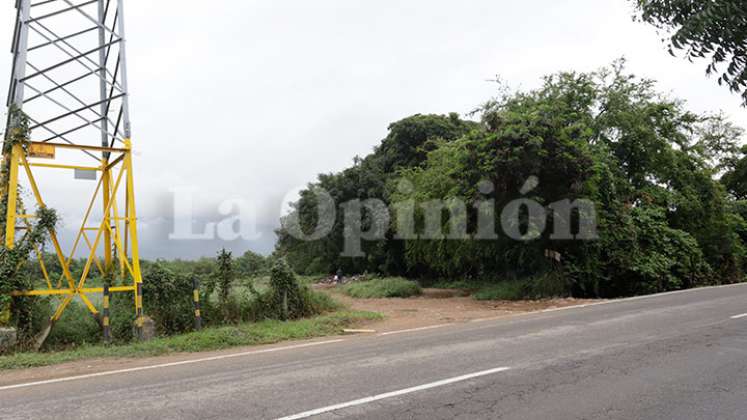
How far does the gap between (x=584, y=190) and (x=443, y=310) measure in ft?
21.9

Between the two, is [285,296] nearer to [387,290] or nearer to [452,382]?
[452,382]

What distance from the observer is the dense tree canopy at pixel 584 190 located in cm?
1727

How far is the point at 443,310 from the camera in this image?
621 inches

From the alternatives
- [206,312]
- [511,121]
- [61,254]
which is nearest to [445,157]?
[511,121]

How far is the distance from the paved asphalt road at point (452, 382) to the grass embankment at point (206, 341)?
166 cm

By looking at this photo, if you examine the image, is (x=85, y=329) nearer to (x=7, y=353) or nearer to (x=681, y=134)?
(x=7, y=353)

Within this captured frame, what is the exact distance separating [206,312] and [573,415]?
9171mm

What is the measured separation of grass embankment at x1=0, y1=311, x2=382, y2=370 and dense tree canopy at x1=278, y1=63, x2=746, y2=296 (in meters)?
7.98

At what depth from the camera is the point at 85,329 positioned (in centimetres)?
1047

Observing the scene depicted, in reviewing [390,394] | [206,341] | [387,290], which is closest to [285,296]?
[206,341]

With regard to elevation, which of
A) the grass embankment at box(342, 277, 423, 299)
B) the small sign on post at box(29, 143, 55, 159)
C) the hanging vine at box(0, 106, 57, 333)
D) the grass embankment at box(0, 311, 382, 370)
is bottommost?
the grass embankment at box(342, 277, 423, 299)

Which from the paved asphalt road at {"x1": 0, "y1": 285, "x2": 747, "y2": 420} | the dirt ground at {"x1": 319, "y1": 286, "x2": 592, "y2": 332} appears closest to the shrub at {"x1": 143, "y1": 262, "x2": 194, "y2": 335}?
the paved asphalt road at {"x1": 0, "y1": 285, "x2": 747, "y2": 420}

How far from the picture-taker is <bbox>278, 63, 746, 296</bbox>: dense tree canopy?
1727 centimetres

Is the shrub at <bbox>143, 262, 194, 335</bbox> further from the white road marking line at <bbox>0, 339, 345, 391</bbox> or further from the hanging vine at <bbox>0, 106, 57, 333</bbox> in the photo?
the white road marking line at <bbox>0, 339, 345, 391</bbox>
